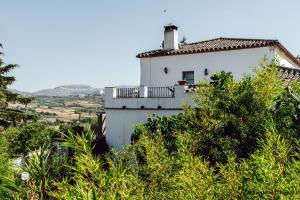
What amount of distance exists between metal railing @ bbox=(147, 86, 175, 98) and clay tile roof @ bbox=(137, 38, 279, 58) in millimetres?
4496

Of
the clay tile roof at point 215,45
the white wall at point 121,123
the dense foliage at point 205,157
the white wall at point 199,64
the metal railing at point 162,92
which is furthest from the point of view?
the white wall at point 199,64

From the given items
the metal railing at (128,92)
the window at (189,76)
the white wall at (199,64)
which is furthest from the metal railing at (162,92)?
the window at (189,76)

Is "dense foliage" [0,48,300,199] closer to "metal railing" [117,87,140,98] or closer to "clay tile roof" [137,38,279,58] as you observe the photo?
"metal railing" [117,87,140,98]

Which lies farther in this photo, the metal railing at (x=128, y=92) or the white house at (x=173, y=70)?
the metal railing at (x=128, y=92)

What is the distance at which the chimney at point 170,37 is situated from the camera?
22.9 metres

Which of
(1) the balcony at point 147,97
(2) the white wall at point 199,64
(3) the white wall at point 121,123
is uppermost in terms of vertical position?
(2) the white wall at point 199,64

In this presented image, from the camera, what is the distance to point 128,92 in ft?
63.1

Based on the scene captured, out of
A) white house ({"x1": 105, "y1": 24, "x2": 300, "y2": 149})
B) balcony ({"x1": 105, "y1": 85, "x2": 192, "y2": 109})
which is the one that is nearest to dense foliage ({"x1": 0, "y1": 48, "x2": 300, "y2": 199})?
white house ({"x1": 105, "y1": 24, "x2": 300, "y2": 149})

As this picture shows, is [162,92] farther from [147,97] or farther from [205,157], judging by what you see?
[205,157]

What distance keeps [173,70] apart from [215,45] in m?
3.11

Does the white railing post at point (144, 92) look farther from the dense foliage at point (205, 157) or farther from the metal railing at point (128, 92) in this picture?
the dense foliage at point (205, 157)

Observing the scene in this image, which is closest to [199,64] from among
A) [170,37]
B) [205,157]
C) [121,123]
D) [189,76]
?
[189,76]

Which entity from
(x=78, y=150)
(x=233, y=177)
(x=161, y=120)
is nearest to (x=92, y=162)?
(x=78, y=150)

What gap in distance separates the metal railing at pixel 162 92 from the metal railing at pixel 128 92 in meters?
0.76
